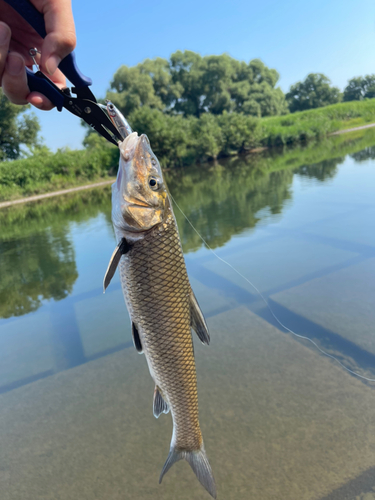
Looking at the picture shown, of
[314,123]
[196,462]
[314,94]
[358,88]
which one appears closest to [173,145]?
[314,123]

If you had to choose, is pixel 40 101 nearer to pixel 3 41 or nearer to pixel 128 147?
pixel 3 41

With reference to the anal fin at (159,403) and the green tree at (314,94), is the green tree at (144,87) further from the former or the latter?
the anal fin at (159,403)

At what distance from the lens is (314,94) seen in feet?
179

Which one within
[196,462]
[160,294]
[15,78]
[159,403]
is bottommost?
[196,462]

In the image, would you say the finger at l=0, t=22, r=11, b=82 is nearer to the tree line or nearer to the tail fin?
the tail fin

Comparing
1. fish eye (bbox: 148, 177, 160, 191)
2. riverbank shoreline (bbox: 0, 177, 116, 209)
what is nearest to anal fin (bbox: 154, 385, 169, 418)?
fish eye (bbox: 148, 177, 160, 191)

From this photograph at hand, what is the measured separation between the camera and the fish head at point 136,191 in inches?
50.6

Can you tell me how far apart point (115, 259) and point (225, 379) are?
2.05 meters

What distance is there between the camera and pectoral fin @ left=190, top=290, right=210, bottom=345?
1.38 meters

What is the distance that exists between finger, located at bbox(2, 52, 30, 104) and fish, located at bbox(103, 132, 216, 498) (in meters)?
0.56

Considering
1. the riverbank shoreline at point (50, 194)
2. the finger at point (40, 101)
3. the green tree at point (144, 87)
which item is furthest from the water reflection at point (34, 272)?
the green tree at point (144, 87)

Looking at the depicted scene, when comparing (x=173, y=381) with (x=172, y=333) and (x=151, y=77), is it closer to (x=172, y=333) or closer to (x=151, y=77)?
(x=172, y=333)

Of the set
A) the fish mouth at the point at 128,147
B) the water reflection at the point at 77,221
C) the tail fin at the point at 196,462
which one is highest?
the fish mouth at the point at 128,147

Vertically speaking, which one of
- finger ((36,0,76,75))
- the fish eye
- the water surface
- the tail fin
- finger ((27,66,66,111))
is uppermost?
finger ((36,0,76,75))
